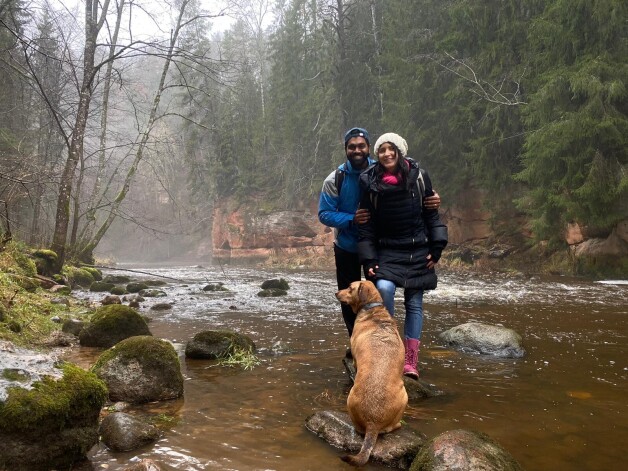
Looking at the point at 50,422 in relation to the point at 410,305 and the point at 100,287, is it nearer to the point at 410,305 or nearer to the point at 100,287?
the point at 410,305

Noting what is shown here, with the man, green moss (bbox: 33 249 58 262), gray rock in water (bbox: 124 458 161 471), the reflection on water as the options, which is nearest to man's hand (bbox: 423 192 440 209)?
the man

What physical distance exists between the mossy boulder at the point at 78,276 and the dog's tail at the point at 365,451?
515 inches

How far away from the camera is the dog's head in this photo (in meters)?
4.11

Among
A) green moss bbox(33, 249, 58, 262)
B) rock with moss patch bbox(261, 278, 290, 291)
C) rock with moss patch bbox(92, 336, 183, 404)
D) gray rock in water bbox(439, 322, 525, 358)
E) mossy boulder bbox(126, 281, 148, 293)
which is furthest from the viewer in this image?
rock with moss patch bbox(261, 278, 290, 291)

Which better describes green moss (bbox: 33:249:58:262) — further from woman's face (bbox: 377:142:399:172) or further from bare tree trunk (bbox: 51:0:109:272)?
woman's face (bbox: 377:142:399:172)

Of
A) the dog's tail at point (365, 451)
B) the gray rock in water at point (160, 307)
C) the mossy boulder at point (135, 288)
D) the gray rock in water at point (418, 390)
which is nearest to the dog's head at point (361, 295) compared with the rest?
the gray rock in water at point (418, 390)

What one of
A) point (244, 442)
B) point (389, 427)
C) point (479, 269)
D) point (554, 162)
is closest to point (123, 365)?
point (244, 442)

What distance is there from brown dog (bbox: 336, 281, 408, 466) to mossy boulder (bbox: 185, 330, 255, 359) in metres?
2.19

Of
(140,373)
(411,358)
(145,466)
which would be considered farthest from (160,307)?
(145,466)

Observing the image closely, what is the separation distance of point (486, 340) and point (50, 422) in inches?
196

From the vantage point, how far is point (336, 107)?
3036cm

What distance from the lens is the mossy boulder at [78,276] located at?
14047 mm

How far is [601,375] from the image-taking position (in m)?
4.56

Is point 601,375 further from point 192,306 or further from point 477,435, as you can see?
point 192,306
